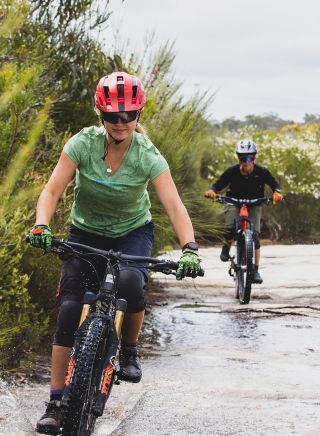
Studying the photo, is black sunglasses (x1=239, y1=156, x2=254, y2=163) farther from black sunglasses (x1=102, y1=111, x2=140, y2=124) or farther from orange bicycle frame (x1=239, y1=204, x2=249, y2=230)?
black sunglasses (x1=102, y1=111, x2=140, y2=124)

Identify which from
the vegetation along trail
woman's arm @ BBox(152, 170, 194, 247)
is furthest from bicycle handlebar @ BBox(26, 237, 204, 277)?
the vegetation along trail

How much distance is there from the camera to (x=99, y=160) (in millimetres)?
4902

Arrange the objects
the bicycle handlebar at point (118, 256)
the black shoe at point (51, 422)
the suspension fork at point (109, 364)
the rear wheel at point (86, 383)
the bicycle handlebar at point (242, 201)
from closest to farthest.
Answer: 1. the rear wheel at point (86, 383)
2. the suspension fork at point (109, 364)
3. the bicycle handlebar at point (118, 256)
4. the black shoe at point (51, 422)
5. the bicycle handlebar at point (242, 201)

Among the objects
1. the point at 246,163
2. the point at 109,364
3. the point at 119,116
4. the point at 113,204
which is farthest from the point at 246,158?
the point at 109,364

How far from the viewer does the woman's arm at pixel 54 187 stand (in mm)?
4707

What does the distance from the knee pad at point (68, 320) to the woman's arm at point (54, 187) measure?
1.53ft

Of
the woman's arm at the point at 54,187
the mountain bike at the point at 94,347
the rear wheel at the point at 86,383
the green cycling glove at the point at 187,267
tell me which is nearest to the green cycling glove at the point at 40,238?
the mountain bike at the point at 94,347

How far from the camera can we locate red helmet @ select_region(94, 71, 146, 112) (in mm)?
4699

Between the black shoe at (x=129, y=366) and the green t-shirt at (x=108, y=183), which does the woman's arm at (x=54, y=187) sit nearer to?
the green t-shirt at (x=108, y=183)

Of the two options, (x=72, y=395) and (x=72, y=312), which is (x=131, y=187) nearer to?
(x=72, y=312)

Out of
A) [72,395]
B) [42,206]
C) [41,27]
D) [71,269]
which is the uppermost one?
[41,27]

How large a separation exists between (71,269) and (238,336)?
3.98 metres

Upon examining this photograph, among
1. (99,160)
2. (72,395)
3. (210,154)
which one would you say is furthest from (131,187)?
(210,154)

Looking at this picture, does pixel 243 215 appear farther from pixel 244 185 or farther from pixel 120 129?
pixel 120 129
